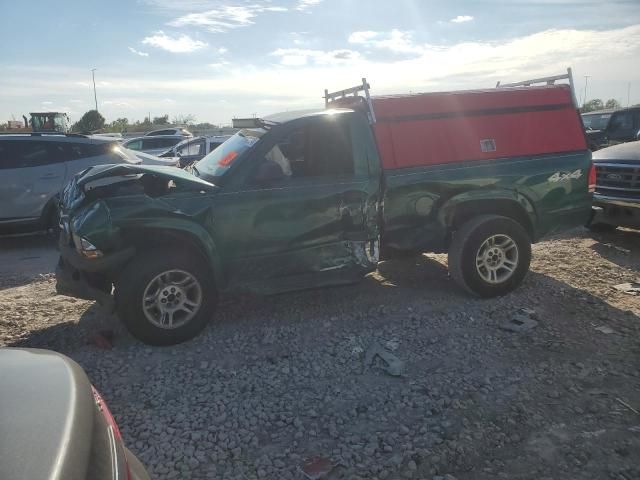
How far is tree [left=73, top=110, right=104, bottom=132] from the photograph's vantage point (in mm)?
48688

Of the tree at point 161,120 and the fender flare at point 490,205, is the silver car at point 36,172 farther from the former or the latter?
the tree at point 161,120

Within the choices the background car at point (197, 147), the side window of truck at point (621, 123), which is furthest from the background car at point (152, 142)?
the side window of truck at point (621, 123)

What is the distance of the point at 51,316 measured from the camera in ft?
16.8

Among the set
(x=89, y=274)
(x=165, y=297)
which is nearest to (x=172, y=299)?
(x=165, y=297)

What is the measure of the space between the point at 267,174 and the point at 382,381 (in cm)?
203

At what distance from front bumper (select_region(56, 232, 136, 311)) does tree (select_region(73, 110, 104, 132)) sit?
1910 inches

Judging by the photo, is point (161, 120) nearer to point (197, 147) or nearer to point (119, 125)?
point (119, 125)

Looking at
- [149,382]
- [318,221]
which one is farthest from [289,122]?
[149,382]

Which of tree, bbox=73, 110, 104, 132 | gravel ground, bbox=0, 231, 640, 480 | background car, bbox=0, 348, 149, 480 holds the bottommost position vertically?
gravel ground, bbox=0, 231, 640, 480

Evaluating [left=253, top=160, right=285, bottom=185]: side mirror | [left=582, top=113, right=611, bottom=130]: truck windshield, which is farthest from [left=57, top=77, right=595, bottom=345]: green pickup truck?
[left=582, top=113, right=611, bottom=130]: truck windshield

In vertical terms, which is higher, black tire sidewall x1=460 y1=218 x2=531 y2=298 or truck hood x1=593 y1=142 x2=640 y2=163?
truck hood x1=593 y1=142 x2=640 y2=163

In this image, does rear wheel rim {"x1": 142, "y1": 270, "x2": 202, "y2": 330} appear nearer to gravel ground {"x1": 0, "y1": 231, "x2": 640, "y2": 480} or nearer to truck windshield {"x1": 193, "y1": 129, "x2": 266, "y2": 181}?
gravel ground {"x1": 0, "y1": 231, "x2": 640, "y2": 480}

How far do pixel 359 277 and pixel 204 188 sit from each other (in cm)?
165

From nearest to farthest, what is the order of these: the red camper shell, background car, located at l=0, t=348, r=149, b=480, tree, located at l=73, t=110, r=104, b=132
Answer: background car, located at l=0, t=348, r=149, b=480 < the red camper shell < tree, located at l=73, t=110, r=104, b=132
